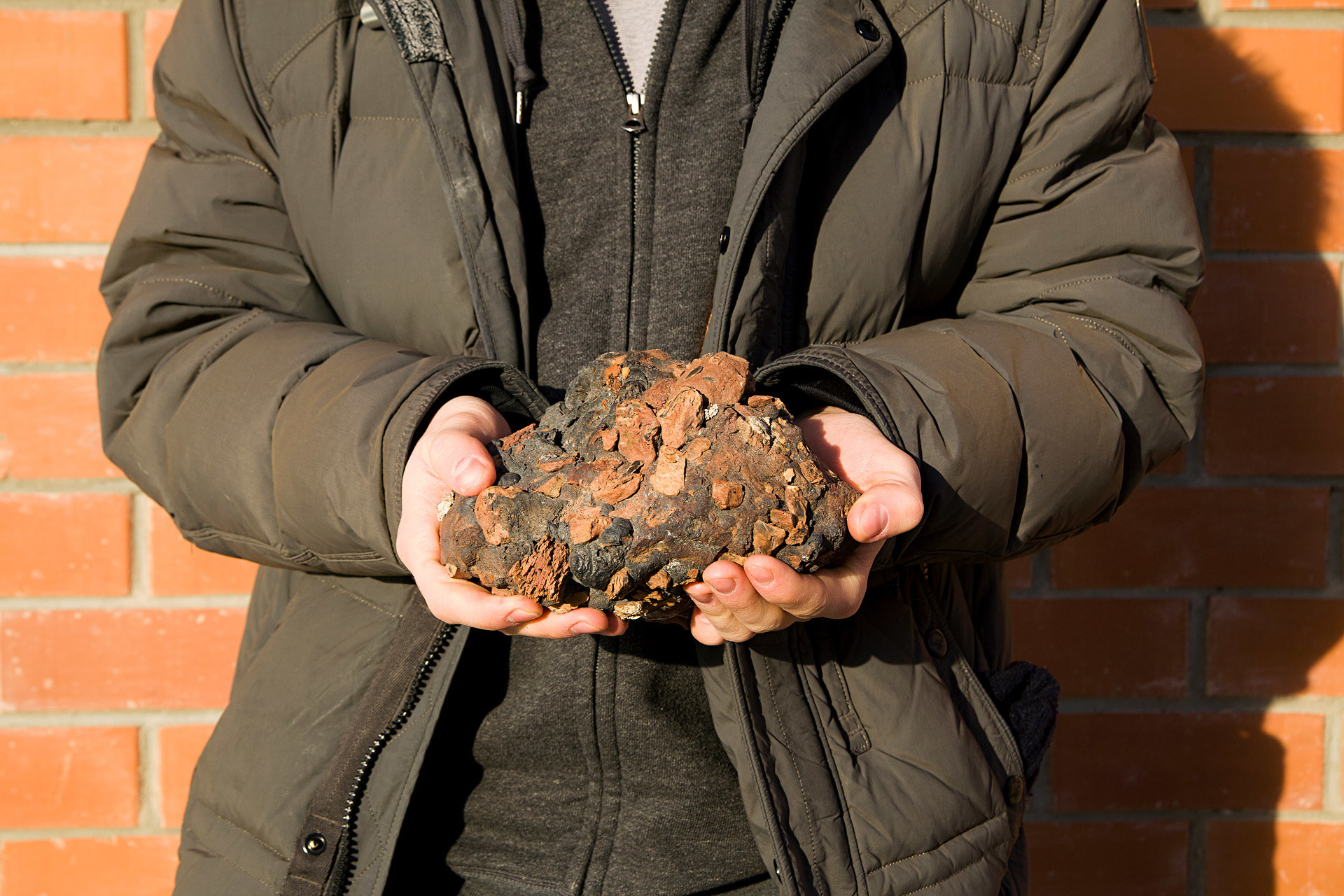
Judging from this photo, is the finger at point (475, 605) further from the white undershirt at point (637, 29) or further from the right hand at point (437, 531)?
the white undershirt at point (637, 29)

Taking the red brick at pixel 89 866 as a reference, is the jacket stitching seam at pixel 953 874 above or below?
above

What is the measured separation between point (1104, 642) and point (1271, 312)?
0.67 meters

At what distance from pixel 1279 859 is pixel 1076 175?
1.46m

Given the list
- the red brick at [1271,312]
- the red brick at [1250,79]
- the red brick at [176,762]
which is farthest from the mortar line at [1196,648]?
the red brick at [176,762]

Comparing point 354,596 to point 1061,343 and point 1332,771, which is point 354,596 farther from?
point 1332,771

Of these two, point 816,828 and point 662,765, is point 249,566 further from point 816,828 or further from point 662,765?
point 816,828

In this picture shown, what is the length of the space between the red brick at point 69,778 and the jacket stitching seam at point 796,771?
132 cm

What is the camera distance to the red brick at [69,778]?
1.71m

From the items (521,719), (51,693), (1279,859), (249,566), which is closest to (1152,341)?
(521,719)

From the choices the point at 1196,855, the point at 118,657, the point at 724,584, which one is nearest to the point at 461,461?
the point at 724,584

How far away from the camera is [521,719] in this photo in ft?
3.60

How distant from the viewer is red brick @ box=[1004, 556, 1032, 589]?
176cm

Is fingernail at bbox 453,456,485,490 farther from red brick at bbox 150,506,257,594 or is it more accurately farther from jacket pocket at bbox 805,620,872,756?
red brick at bbox 150,506,257,594

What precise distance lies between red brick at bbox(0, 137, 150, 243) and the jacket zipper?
1110 millimetres
